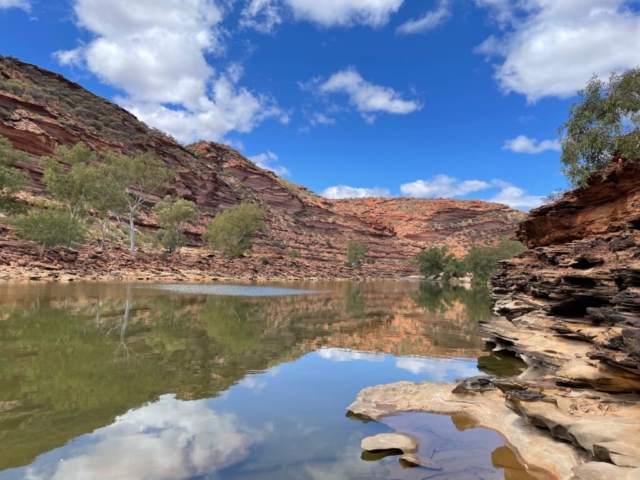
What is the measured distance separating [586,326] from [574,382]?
4.24 m

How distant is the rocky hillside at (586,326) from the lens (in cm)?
547

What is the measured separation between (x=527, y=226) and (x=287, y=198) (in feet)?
299

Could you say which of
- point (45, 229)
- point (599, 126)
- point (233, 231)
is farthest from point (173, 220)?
point (599, 126)

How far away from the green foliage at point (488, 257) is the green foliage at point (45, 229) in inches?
2318

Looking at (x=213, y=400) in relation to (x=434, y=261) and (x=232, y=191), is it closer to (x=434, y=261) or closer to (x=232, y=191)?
(x=434, y=261)

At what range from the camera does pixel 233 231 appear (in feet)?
205

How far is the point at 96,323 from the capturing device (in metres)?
14.7

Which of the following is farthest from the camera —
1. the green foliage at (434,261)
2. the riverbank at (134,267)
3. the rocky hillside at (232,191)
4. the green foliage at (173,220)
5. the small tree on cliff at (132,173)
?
the green foliage at (434,261)

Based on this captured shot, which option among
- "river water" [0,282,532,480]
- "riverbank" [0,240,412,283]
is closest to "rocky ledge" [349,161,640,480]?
"river water" [0,282,532,480]

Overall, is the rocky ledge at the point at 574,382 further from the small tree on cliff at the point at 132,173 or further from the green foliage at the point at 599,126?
the small tree on cliff at the point at 132,173

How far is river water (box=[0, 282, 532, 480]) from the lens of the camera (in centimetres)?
511

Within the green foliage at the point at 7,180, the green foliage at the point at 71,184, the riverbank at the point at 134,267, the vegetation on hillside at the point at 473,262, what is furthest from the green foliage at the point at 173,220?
the vegetation on hillside at the point at 473,262

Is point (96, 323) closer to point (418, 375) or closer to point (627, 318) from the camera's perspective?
point (418, 375)

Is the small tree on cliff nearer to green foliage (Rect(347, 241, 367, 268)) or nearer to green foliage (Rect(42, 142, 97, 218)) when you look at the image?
green foliage (Rect(42, 142, 97, 218))
